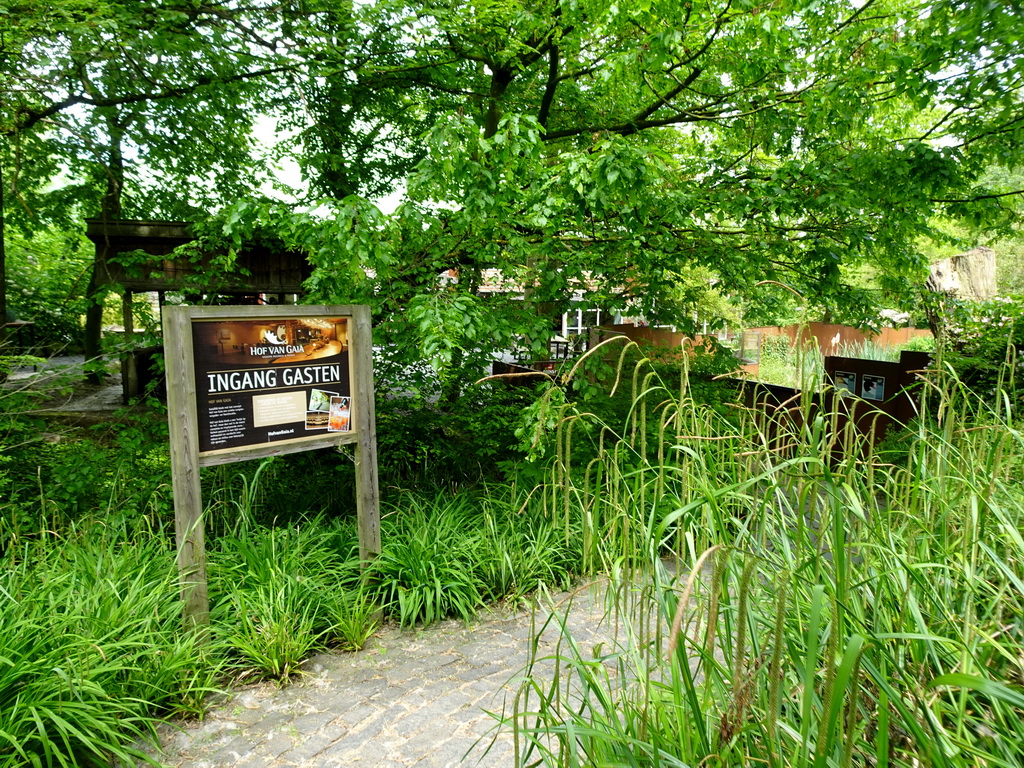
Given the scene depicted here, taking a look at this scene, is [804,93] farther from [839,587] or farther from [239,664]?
[239,664]

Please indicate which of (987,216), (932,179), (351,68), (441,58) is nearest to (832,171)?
(932,179)

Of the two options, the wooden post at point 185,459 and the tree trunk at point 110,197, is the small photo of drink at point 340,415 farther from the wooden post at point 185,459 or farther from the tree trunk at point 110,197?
the tree trunk at point 110,197

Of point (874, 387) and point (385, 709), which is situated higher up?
point (874, 387)

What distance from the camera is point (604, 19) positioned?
4.82m

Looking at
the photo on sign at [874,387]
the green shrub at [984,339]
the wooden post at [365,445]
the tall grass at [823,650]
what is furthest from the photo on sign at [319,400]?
the photo on sign at [874,387]

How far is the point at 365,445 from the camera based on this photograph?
407cm

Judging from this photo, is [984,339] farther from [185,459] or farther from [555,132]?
[185,459]

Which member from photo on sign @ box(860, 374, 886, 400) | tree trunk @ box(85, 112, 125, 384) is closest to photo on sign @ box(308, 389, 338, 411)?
tree trunk @ box(85, 112, 125, 384)

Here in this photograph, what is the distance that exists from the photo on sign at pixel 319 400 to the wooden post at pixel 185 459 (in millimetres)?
663

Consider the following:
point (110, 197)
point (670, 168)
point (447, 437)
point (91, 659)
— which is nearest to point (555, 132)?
point (670, 168)

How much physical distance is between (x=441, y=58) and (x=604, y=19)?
81.3 inches

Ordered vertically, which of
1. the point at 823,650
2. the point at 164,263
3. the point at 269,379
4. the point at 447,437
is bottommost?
the point at 447,437

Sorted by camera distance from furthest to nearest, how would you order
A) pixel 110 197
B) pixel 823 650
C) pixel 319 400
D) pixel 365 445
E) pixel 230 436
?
pixel 110 197
pixel 365 445
pixel 319 400
pixel 230 436
pixel 823 650

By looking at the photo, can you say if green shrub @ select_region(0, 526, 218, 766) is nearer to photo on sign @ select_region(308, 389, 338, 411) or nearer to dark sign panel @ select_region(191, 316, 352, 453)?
dark sign panel @ select_region(191, 316, 352, 453)
